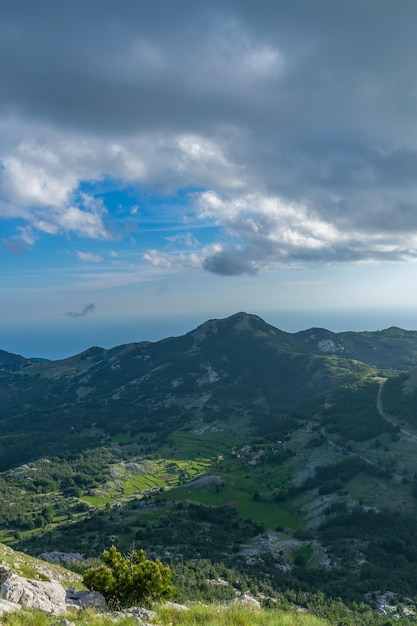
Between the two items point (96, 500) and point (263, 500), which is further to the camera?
point (96, 500)

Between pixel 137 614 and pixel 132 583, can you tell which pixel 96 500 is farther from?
pixel 137 614

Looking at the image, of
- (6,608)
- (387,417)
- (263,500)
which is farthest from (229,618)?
(387,417)

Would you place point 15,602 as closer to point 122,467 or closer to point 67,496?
point 67,496

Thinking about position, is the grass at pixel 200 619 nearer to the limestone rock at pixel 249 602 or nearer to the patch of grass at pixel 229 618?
the patch of grass at pixel 229 618

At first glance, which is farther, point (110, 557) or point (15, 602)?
point (110, 557)

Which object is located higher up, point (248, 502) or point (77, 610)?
point (77, 610)

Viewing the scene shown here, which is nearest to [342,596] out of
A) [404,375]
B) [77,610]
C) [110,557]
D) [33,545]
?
[110,557]

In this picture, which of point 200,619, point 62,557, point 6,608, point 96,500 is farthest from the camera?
point 96,500
